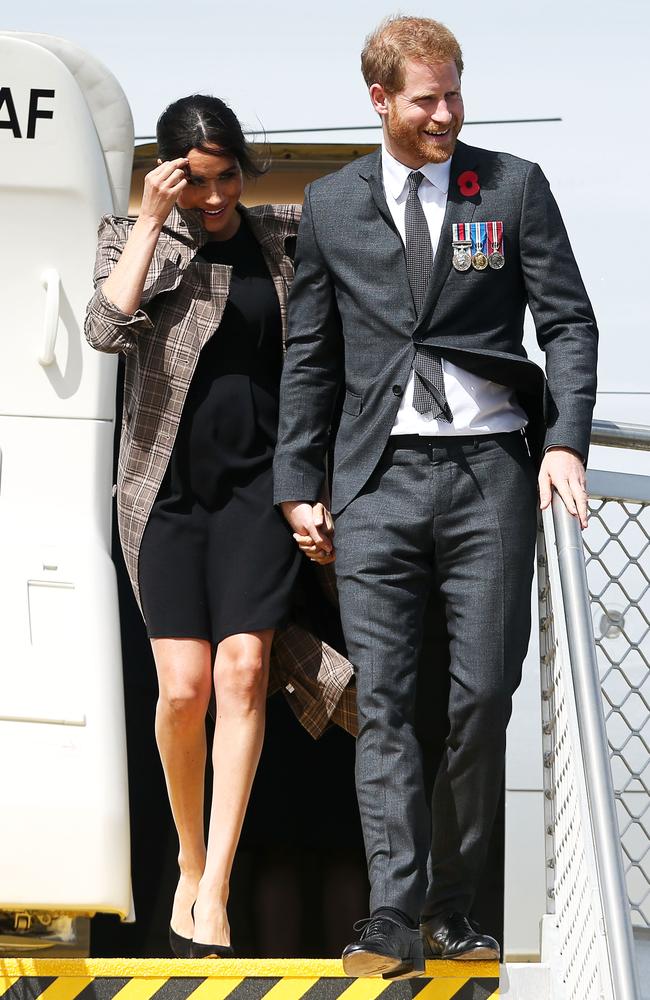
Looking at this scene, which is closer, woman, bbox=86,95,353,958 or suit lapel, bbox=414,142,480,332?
suit lapel, bbox=414,142,480,332

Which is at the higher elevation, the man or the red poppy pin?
the red poppy pin

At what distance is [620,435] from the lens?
2.87m

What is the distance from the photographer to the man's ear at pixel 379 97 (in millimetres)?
2477

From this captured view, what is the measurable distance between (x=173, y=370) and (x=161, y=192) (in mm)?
338

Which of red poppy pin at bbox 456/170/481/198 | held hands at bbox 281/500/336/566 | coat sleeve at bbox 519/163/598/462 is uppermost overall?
red poppy pin at bbox 456/170/481/198

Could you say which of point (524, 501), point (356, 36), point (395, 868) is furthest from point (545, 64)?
point (395, 868)

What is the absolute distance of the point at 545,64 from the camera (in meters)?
3.86

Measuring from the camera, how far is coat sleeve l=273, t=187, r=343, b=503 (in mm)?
2584

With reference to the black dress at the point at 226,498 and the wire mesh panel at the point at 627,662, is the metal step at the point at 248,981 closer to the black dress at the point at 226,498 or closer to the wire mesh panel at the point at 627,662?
the black dress at the point at 226,498

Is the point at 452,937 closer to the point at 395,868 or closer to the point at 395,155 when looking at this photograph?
the point at 395,868

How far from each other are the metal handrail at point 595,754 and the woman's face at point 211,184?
0.85 meters

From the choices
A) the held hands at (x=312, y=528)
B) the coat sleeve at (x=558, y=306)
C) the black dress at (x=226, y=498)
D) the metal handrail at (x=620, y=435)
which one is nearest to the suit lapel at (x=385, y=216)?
the coat sleeve at (x=558, y=306)

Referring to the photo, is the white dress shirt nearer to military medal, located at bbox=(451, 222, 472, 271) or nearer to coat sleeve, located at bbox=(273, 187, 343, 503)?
military medal, located at bbox=(451, 222, 472, 271)

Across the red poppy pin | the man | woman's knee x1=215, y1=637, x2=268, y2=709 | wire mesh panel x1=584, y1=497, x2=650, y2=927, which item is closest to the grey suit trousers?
the man
